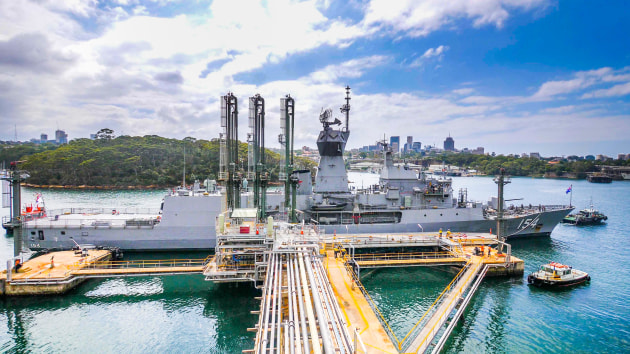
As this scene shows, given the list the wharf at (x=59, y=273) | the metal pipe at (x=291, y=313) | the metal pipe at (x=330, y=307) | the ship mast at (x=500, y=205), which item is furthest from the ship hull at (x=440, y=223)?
the metal pipe at (x=291, y=313)

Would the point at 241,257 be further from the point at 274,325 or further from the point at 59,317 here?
the point at 274,325

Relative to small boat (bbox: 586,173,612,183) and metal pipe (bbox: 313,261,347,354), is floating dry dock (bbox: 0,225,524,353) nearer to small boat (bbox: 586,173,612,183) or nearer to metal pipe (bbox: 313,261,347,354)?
metal pipe (bbox: 313,261,347,354)

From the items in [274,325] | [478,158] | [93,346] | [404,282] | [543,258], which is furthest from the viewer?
[478,158]

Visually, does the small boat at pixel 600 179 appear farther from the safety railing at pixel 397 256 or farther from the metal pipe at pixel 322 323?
the metal pipe at pixel 322 323

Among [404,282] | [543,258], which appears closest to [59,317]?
[404,282]

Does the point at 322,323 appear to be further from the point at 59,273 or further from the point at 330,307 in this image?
the point at 59,273

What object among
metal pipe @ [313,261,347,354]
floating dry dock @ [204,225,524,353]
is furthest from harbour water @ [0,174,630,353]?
metal pipe @ [313,261,347,354]
